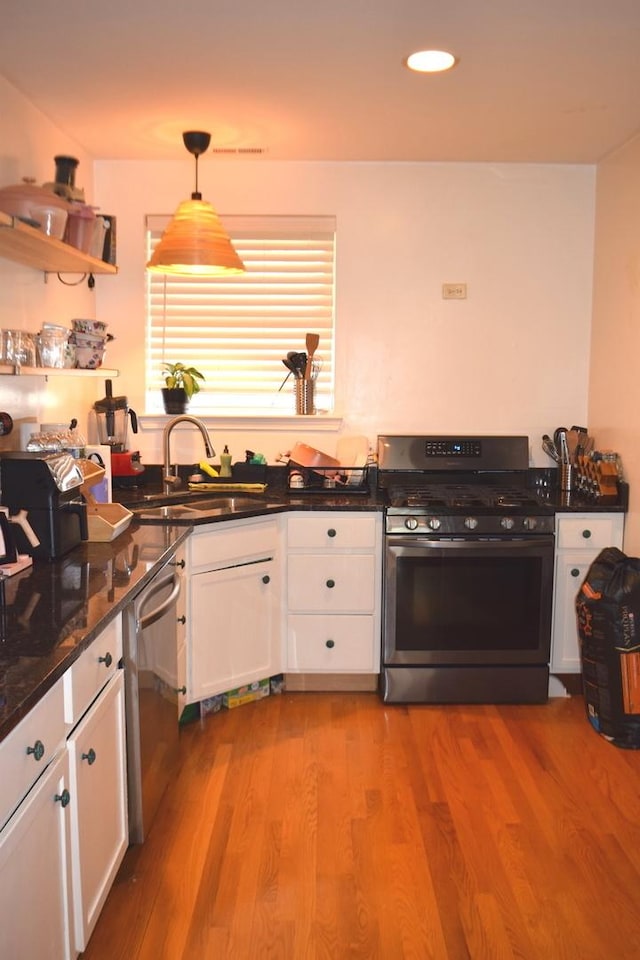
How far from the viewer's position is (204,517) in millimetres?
3189

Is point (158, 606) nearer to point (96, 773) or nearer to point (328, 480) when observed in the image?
point (96, 773)

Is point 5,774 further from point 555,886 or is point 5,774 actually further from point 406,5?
point 406,5

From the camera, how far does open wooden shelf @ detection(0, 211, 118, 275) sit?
7.89 feet

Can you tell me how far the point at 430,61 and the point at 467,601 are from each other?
2060mm

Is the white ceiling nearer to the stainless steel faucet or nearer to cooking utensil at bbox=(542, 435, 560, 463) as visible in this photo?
the stainless steel faucet

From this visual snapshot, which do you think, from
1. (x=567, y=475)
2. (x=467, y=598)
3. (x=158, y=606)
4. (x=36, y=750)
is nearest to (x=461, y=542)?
(x=467, y=598)

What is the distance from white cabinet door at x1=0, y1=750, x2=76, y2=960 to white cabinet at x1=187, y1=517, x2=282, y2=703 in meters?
1.53

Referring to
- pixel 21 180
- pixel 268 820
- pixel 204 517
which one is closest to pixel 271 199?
pixel 21 180

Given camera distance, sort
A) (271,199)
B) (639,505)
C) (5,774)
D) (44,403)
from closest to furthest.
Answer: (5,774) → (44,403) → (639,505) → (271,199)

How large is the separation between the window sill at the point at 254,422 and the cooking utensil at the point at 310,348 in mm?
213

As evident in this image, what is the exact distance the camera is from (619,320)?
3686 mm

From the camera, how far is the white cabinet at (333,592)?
357cm

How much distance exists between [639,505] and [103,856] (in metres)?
2.47

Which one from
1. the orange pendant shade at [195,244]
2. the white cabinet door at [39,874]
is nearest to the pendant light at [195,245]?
the orange pendant shade at [195,244]
